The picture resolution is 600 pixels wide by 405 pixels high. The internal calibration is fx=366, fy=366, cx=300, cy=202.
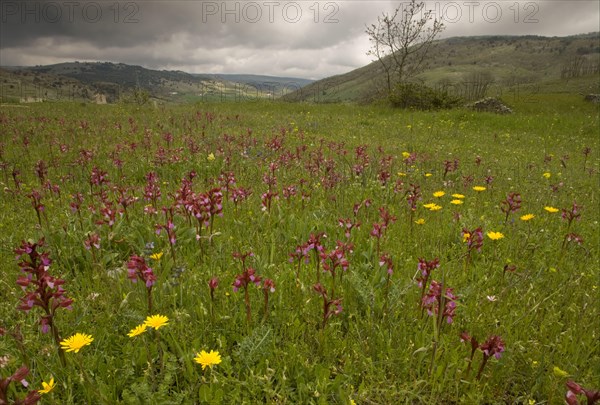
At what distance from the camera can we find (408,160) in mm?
8461

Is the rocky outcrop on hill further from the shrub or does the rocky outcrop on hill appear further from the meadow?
the meadow

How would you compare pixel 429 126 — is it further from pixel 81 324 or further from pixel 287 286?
pixel 81 324

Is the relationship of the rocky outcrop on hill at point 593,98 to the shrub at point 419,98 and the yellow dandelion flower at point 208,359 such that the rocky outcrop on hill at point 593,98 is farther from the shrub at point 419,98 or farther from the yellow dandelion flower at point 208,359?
the yellow dandelion flower at point 208,359

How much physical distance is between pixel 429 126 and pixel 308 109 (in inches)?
351

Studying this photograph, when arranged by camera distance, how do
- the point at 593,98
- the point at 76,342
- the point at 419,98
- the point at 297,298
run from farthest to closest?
the point at 593,98 → the point at 419,98 → the point at 297,298 → the point at 76,342

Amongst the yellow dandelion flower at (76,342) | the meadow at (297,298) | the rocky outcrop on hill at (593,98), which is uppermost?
the rocky outcrop on hill at (593,98)

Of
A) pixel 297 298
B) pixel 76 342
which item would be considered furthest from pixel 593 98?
pixel 76 342

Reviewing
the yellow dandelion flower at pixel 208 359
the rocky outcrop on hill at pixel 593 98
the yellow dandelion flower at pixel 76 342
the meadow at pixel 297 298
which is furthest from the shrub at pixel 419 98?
the yellow dandelion flower at pixel 76 342

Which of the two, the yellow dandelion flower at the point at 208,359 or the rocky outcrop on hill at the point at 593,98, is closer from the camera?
the yellow dandelion flower at the point at 208,359

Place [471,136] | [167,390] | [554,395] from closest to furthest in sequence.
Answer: [167,390] < [554,395] < [471,136]

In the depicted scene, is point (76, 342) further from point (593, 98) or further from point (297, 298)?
point (593, 98)

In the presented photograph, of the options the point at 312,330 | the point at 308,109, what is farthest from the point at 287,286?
the point at 308,109

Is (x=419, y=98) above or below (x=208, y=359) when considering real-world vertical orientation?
above

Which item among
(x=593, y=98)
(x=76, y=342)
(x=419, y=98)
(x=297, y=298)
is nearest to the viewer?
(x=76, y=342)
